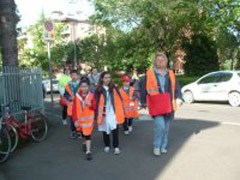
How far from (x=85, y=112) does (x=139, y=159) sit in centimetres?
136

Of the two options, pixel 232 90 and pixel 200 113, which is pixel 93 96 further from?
pixel 232 90

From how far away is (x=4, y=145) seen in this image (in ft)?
18.4

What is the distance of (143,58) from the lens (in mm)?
27422

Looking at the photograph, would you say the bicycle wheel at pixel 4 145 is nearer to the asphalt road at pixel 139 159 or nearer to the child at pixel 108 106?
the asphalt road at pixel 139 159

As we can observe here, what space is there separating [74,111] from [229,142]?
331cm

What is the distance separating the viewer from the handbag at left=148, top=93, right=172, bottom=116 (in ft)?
17.0

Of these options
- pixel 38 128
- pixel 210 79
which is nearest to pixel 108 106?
pixel 38 128

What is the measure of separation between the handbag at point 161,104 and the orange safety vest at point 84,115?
4.02 feet

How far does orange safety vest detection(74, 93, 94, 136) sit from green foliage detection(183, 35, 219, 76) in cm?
2516

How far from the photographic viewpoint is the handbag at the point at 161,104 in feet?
17.0

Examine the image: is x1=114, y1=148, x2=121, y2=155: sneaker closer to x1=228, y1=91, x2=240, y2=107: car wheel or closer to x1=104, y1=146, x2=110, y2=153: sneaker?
x1=104, y1=146, x2=110, y2=153: sneaker

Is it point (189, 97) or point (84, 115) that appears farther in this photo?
point (189, 97)

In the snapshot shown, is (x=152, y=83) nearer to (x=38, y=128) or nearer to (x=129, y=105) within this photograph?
(x=129, y=105)

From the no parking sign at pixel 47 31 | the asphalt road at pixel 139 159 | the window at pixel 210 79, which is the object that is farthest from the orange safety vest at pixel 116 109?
the window at pixel 210 79
